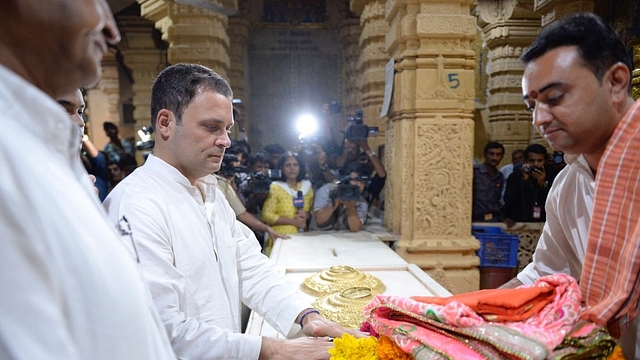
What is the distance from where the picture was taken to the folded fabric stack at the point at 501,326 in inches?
32.9

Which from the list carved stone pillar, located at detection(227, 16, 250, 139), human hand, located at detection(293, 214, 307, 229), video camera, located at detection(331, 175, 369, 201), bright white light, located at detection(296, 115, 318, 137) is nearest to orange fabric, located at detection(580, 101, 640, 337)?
video camera, located at detection(331, 175, 369, 201)

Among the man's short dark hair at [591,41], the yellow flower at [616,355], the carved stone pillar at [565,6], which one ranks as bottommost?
the yellow flower at [616,355]

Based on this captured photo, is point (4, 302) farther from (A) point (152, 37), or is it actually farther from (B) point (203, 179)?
(A) point (152, 37)

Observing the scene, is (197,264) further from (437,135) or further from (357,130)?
(357,130)

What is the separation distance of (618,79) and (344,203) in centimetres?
278

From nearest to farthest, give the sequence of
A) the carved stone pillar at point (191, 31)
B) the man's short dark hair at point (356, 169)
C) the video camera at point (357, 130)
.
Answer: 1. the man's short dark hair at point (356, 169)
2. the video camera at point (357, 130)
3. the carved stone pillar at point (191, 31)

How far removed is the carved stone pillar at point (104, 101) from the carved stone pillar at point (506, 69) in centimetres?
822

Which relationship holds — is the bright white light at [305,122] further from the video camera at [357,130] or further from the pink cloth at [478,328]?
the pink cloth at [478,328]

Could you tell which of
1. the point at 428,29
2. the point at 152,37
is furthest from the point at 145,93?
the point at 428,29

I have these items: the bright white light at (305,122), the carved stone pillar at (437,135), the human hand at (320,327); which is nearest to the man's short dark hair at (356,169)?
the carved stone pillar at (437,135)

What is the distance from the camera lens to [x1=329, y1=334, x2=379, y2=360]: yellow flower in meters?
1.01

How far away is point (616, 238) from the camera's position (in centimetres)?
91

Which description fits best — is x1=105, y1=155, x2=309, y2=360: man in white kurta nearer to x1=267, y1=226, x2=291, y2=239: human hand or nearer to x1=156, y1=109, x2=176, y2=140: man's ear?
x1=156, y1=109, x2=176, y2=140: man's ear

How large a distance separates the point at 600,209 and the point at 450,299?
440 millimetres
